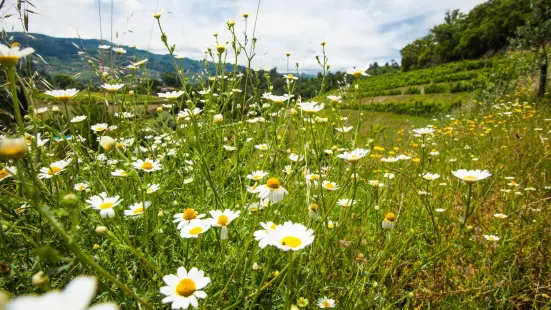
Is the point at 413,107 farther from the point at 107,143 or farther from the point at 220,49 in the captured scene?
the point at 107,143

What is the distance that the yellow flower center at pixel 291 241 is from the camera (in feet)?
2.55

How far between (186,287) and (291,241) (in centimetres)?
29

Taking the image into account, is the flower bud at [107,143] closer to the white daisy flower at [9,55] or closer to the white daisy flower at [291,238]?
the white daisy flower at [9,55]

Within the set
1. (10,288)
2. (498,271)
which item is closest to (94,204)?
(10,288)

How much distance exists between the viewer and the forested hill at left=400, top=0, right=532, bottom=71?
110ft

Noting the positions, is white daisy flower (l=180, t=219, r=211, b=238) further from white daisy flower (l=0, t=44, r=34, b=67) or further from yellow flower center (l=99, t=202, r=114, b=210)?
white daisy flower (l=0, t=44, r=34, b=67)

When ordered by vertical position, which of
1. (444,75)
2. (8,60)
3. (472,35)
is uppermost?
(472,35)

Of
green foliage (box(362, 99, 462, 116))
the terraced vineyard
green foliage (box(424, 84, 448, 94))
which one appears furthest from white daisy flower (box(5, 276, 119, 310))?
green foliage (box(424, 84, 448, 94))

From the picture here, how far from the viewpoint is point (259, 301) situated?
1.25 metres

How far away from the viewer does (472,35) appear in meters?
36.6

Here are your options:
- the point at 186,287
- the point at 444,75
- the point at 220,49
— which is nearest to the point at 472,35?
the point at 444,75

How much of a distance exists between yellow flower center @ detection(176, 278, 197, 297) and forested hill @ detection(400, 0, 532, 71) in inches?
1380

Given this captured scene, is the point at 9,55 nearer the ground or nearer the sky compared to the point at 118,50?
nearer the ground

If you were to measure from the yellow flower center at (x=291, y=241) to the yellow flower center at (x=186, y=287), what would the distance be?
26 cm
